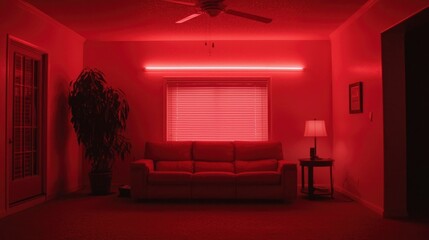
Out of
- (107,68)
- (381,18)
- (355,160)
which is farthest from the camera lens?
(107,68)

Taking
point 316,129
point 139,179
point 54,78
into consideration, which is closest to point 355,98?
point 316,129

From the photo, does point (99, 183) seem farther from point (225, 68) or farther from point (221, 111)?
point (225, 68)

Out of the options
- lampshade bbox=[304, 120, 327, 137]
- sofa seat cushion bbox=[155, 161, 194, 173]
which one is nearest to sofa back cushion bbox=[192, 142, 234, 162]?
sofa seat cushion bbox=[155, 161, 194, 173]

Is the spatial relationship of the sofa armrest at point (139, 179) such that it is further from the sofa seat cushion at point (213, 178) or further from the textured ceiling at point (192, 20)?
the textured ceiling at point (192, 20)

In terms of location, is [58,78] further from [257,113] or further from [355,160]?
[355,160]

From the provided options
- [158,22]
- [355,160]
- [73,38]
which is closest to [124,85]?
[73,38]

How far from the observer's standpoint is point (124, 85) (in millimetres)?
6887

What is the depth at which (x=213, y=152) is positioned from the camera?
242 inches

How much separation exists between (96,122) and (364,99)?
4.08 m

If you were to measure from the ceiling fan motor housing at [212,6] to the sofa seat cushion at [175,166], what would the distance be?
2.82 m

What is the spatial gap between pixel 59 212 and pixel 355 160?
422cm

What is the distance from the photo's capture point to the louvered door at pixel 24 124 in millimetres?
4770

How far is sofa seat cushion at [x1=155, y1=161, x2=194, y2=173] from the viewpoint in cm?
594

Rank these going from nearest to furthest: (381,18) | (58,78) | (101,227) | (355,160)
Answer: (101,227)
(381,18)
(355,160)
(58,78)
